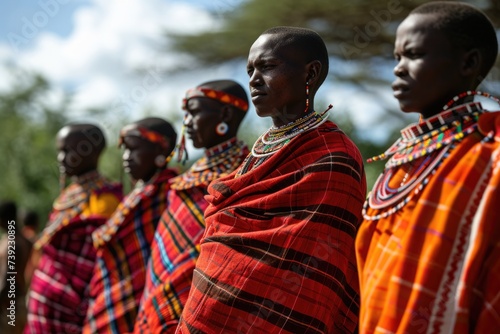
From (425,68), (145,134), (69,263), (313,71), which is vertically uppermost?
(313,71)

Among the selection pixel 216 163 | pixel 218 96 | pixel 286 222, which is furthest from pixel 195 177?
pixel 286 222

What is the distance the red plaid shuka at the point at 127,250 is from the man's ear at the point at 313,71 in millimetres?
2378

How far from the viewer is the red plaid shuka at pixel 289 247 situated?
3.11 m

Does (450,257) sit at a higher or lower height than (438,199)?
lower

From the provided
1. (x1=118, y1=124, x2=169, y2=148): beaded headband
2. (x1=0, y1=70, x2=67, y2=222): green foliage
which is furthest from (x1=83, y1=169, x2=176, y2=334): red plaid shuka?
(x1=0, y1=70, x2=67, y2=222): green foliage

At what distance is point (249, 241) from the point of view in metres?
3.19

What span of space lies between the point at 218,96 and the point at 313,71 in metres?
1.43

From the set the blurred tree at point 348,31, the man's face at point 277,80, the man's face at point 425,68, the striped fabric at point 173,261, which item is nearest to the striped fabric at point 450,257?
the man's face at point 425,68

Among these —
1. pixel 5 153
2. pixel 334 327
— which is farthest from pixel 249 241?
pixel 5 153

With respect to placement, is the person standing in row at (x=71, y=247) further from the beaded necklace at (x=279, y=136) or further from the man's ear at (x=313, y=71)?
the man's ear at (x=313, y=71)

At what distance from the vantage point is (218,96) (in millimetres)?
4809

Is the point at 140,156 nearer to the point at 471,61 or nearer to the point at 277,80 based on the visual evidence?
the point at 277,80

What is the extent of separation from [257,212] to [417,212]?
92cm

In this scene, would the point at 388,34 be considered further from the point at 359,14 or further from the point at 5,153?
the point at 5,153
